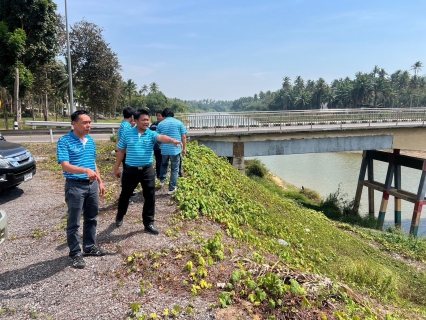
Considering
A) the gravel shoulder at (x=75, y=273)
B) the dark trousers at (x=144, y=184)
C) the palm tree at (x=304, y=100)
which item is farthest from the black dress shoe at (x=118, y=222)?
the palm tree at (x=304, y=100)

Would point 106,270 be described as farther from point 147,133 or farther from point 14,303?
point 147,133

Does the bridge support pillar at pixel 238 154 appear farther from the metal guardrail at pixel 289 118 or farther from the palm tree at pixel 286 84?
the palm tree at pixel 286 84

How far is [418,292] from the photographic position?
6781 millimetres

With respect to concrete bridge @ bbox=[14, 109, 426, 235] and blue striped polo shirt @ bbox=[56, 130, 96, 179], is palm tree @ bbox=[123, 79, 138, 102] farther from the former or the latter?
blue striped polo shirt @ bbox=[56, 130, 96, 179]

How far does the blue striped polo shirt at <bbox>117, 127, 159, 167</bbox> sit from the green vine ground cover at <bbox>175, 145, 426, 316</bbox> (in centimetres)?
140

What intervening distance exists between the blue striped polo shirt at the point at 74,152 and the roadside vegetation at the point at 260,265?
125 centimetres

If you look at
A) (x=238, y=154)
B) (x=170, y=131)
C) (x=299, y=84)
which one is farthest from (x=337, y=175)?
(x=299, y=84)

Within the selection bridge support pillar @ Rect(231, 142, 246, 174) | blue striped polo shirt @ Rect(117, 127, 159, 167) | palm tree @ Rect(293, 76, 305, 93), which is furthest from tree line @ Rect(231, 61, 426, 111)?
blue striped polo shirt @ Rect(117, 127, 159, 167)

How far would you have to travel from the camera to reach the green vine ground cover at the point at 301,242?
553 centimetres

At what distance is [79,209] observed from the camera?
12.2 feet

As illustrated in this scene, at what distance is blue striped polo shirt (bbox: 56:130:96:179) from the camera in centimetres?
356

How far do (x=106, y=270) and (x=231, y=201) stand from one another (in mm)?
3846

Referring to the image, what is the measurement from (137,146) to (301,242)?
14.7 feet

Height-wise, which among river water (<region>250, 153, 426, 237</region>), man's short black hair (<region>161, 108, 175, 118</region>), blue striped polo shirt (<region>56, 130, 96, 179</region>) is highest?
man's short black hair (<region>161, 108, 175, 118</region>)
